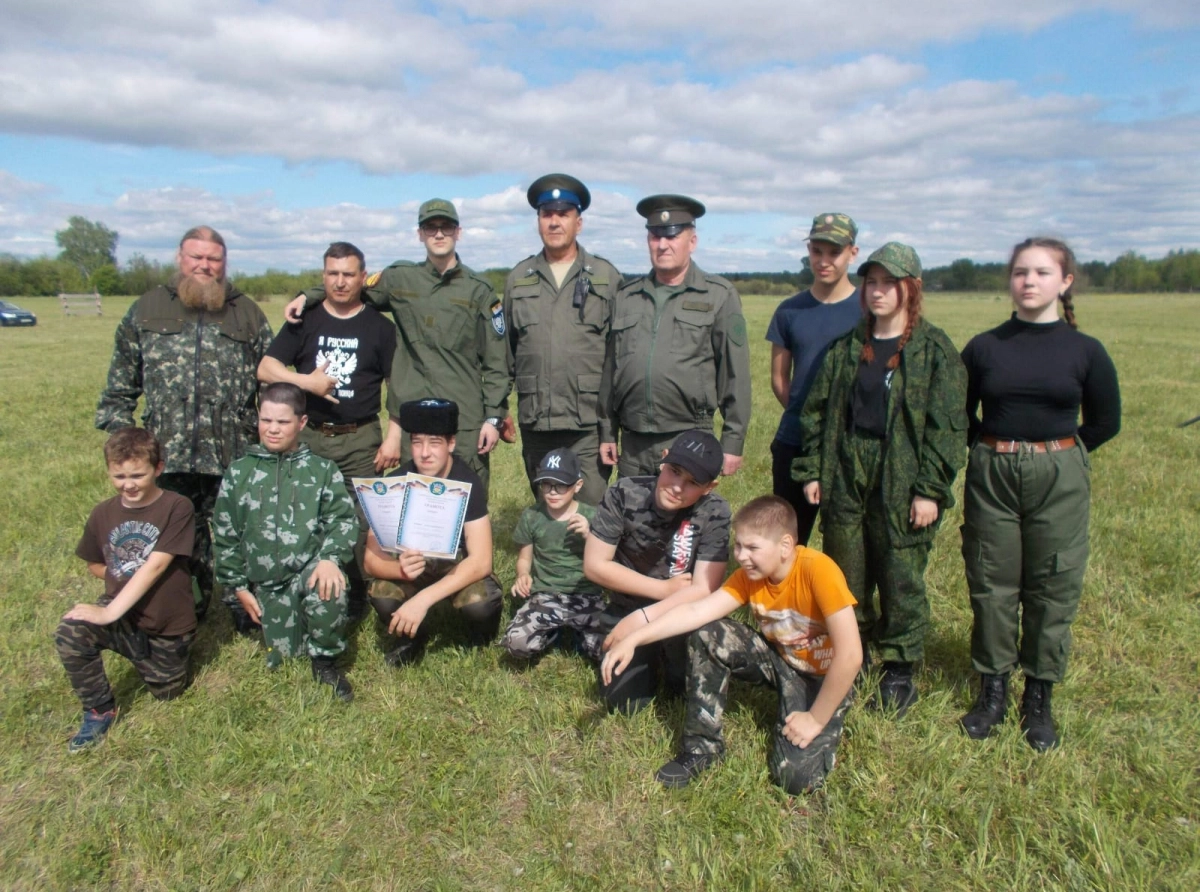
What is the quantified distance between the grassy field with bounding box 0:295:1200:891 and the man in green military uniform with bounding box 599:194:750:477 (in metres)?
1.53

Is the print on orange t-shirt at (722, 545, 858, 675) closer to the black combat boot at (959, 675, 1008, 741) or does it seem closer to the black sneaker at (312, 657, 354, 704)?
the black combat boot at (959, 675, 1008, 741)

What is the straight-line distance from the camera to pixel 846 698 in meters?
3.55

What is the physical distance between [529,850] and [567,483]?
6.41 feet

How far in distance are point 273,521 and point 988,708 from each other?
376 cm

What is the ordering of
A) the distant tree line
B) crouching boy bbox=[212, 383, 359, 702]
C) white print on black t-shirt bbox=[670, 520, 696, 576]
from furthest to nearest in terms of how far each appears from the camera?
1. the distant tree line
2. crouching boy bbox=[212, 383, 359, 702]
3. white print on black t-shirt bbox=[670, 520, 696, 576]

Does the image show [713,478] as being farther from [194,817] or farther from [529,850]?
[194,817]

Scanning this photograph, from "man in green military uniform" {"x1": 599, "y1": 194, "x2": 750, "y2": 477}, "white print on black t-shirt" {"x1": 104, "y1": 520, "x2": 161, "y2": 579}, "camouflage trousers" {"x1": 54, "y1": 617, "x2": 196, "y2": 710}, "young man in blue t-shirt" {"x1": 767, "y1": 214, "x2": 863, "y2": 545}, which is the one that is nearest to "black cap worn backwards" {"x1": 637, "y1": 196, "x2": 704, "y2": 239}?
"man in green military uniform" {"x1": 599, "y1": 194, "x2": 750, "y2": 477}

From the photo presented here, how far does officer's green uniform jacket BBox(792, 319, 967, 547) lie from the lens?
363cm

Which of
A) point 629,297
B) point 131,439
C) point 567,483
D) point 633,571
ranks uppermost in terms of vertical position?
point 629,297

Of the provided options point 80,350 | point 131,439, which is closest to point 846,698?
point 131,439

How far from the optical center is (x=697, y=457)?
152 inches

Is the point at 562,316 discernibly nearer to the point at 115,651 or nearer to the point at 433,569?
the point at 433,569

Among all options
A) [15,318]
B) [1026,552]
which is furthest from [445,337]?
[15,318]

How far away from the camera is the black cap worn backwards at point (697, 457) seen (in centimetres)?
385
